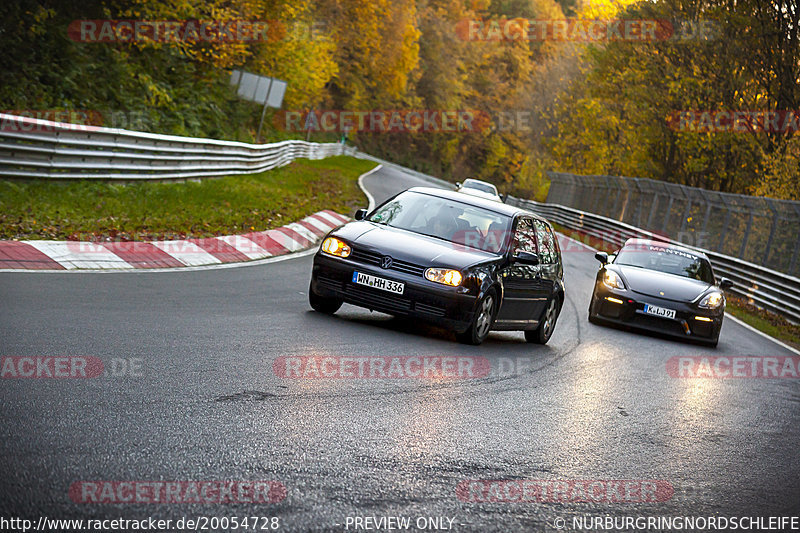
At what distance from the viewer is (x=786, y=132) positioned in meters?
34.9

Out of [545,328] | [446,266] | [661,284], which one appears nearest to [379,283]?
[446,266]

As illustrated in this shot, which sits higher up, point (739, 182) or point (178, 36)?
point (178, 36)

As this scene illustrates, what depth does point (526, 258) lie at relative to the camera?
35.2 ft

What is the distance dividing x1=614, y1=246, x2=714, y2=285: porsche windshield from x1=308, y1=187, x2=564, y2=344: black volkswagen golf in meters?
4.32

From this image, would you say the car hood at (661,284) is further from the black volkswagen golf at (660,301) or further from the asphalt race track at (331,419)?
the asphalt race track at (331,419)

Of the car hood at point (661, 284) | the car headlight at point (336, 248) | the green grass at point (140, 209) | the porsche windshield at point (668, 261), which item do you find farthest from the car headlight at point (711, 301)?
the green grass at point (140, 209)

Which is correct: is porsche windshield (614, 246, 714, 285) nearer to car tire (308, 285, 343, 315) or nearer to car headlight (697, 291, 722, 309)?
car headlight (697, 291, 722, 309)

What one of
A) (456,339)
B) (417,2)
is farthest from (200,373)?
(417,2)

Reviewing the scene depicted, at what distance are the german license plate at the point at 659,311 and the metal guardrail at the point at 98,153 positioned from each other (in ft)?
28.8

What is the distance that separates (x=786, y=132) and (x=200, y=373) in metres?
32.5

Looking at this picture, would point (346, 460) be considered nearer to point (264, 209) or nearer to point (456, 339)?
point (456, 339)

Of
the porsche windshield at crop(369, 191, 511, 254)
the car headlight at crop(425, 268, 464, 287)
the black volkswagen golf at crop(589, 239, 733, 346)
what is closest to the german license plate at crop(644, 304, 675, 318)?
the black volkswagen golf at crop(589, 239, 733, 346)

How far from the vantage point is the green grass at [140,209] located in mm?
12547

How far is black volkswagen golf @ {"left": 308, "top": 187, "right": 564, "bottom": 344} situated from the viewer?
376 inches
